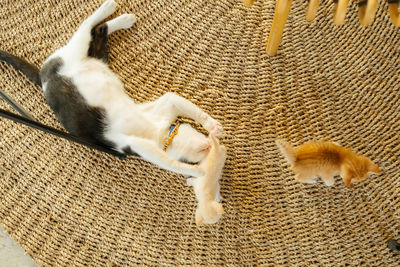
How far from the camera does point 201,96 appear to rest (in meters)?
1.31

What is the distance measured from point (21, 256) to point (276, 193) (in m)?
1.13

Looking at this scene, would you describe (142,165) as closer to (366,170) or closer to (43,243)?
(43,243)

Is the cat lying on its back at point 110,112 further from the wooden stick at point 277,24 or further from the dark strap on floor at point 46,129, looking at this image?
the wooden stick at point 277,24

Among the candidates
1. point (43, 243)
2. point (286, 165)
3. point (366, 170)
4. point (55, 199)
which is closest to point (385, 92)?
point (366, 170)

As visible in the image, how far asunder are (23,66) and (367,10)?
120 cm

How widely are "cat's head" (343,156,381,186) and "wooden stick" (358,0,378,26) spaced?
413 mm

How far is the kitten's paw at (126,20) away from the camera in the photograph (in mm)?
1324

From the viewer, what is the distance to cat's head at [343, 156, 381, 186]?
41.0 inches

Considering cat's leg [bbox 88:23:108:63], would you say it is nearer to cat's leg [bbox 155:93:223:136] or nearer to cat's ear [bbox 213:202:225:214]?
cat's leg [bbox 155:93:223:136]

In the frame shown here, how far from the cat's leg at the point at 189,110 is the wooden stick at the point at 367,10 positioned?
0.55 m

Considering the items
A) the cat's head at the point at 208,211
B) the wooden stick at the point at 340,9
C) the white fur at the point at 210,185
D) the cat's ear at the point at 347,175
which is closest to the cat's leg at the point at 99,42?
the white fur at the point at 210,185

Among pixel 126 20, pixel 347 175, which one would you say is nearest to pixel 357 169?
pixel 347 175

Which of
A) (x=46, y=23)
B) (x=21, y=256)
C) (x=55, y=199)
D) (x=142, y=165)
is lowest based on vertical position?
(x=21, y=256)

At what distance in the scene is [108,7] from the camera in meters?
1.33
